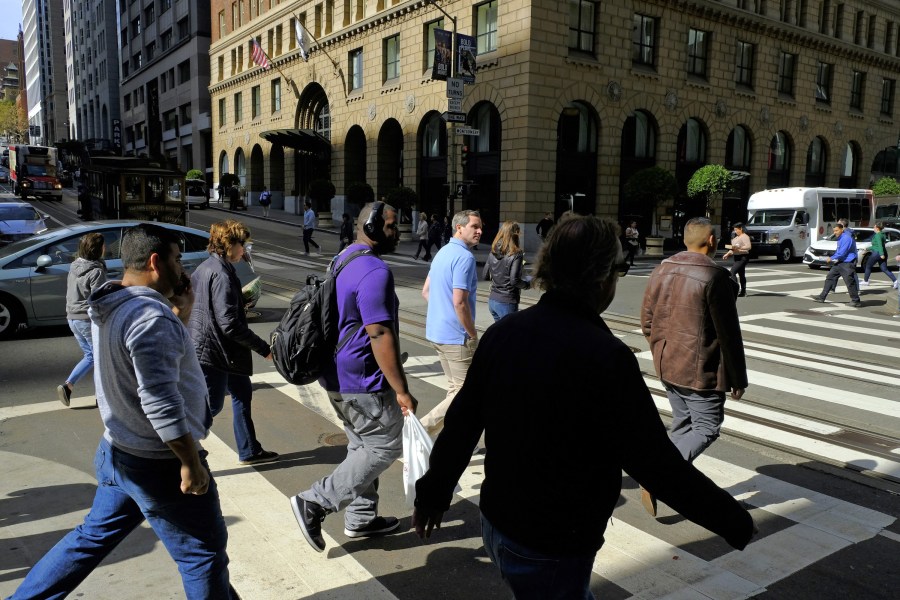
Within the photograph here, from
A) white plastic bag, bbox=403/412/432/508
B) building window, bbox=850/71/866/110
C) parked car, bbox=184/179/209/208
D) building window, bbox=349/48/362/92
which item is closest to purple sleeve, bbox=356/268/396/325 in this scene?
white plastic bag, bbox=403/412/432/508

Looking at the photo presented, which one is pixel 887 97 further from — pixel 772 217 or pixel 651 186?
pixel 651 186

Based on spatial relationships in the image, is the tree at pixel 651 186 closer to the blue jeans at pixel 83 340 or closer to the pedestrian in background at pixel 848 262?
the pedestrian in background at pixel 848 262

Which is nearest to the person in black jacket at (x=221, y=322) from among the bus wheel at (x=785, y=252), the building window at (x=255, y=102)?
the bus wheel at (x=785, y=252)

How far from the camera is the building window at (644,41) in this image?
30891mm

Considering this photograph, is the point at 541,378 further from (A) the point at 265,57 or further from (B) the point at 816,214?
(A) the point at 265,57

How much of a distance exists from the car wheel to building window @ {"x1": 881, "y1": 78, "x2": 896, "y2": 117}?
165 ft

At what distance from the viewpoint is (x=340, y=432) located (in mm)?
6008

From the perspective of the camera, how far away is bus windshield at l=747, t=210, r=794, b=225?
27.3m

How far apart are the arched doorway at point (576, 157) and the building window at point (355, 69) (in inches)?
570

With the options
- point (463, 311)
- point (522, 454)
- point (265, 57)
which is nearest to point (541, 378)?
point (522, 454)

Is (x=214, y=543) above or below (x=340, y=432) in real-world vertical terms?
above

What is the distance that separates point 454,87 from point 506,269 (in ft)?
61.8

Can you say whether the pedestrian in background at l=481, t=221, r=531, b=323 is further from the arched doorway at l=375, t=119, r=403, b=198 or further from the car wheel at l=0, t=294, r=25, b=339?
the arched doorway at l=375, t=119, r=403, b=198

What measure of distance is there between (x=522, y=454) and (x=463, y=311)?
3131 millimetres
